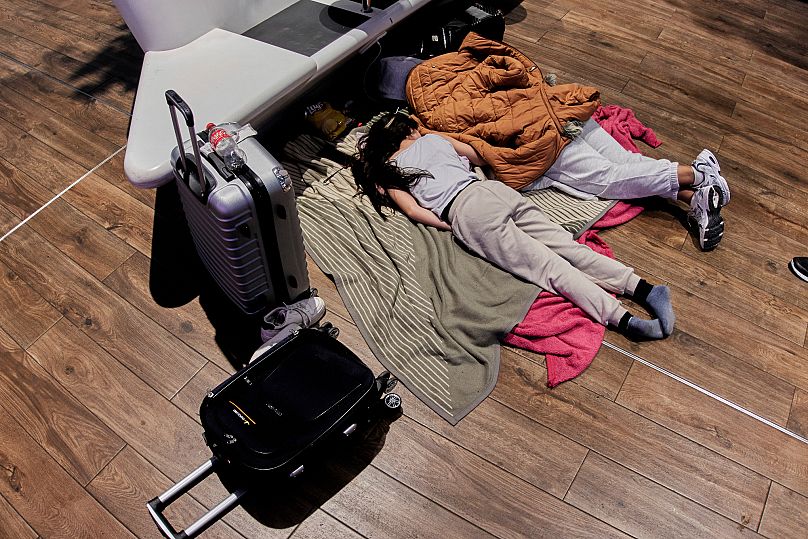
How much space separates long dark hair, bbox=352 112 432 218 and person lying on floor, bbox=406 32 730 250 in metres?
0.16

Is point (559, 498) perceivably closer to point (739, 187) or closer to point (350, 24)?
point (739, 187)

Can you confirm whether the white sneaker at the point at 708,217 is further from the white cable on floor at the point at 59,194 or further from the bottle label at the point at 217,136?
the white cable on floor at the point at 59,194

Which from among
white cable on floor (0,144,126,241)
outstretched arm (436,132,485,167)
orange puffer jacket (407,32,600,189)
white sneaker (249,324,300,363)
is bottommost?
white cable on floor (0,144,126,241)

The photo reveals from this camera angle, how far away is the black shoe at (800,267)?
230 cm

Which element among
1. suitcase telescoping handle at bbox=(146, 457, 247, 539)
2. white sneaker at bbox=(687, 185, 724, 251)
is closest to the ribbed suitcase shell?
suitcase telescoping handle at bbox=(146, 457, 247, 539)

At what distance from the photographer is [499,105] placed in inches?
96.5

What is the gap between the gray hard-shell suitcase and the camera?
5.43ft

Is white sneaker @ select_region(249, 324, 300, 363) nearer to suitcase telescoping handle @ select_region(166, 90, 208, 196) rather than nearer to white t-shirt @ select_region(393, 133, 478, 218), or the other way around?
suitcase telescoping handle @ select_region(166, 90, 208, 196)

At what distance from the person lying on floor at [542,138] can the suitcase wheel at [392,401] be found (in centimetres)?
103

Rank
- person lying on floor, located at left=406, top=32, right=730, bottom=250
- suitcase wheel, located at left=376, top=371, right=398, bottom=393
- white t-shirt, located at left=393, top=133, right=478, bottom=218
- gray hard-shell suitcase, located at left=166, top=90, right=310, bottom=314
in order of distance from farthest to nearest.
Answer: person lying on floor, located at left=406, top=32, right=730, bottom=250 < white t-shirt, located at left=393, top=133, right=478, bottom=218 < suitcase wheel, located at left=376, top=371, right=398, bottom=393 < gray hard-shell suitcase, located at left=166, top=90, right=310, bottom=314

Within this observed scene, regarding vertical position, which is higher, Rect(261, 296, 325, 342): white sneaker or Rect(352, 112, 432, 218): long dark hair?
Rect(352, 112, 432, 218): long dark hair

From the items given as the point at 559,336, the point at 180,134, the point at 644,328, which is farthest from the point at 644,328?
the point at 180,134

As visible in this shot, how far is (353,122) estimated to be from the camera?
2.80 meters

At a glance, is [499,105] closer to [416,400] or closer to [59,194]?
[416,400]
